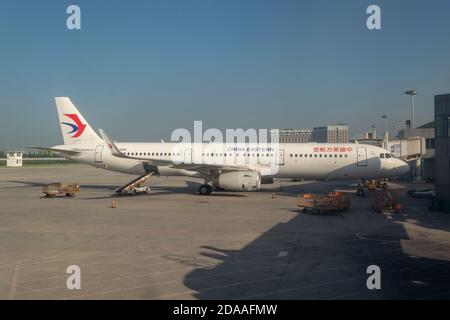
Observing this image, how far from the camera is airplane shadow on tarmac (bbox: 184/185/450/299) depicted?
363 inches

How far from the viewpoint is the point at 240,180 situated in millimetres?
26984

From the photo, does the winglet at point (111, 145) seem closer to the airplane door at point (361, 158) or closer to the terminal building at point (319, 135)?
the airplane door at point (361, 158)

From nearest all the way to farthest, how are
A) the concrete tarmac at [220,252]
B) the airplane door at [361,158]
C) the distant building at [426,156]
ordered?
1. the concrete tarmac at [220,252]
2. the airplane door at [361,158]
3. the distant building at [426,156]

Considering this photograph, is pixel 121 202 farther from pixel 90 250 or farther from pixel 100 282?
pixel 100 282

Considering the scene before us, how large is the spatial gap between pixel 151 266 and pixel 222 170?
56.9ft

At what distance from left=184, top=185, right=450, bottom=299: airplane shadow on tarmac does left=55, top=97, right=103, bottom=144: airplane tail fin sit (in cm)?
2166

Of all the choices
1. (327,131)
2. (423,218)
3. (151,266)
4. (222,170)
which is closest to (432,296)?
(151,266)

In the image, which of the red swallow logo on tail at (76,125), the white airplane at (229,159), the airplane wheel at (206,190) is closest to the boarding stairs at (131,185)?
the white airplane at (229,159)

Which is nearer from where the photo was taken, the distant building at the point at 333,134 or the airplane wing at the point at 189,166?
the airplane wing at the point at 189,166

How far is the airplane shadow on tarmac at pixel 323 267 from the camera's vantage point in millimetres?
9219

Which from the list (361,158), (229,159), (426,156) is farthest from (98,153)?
(426,156)

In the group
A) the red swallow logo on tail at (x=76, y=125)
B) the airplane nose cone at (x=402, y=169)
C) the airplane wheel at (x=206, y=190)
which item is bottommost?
the airplane wheel at (x=206, y=190)

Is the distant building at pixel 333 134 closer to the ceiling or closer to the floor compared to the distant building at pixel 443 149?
closer to the ceiling
